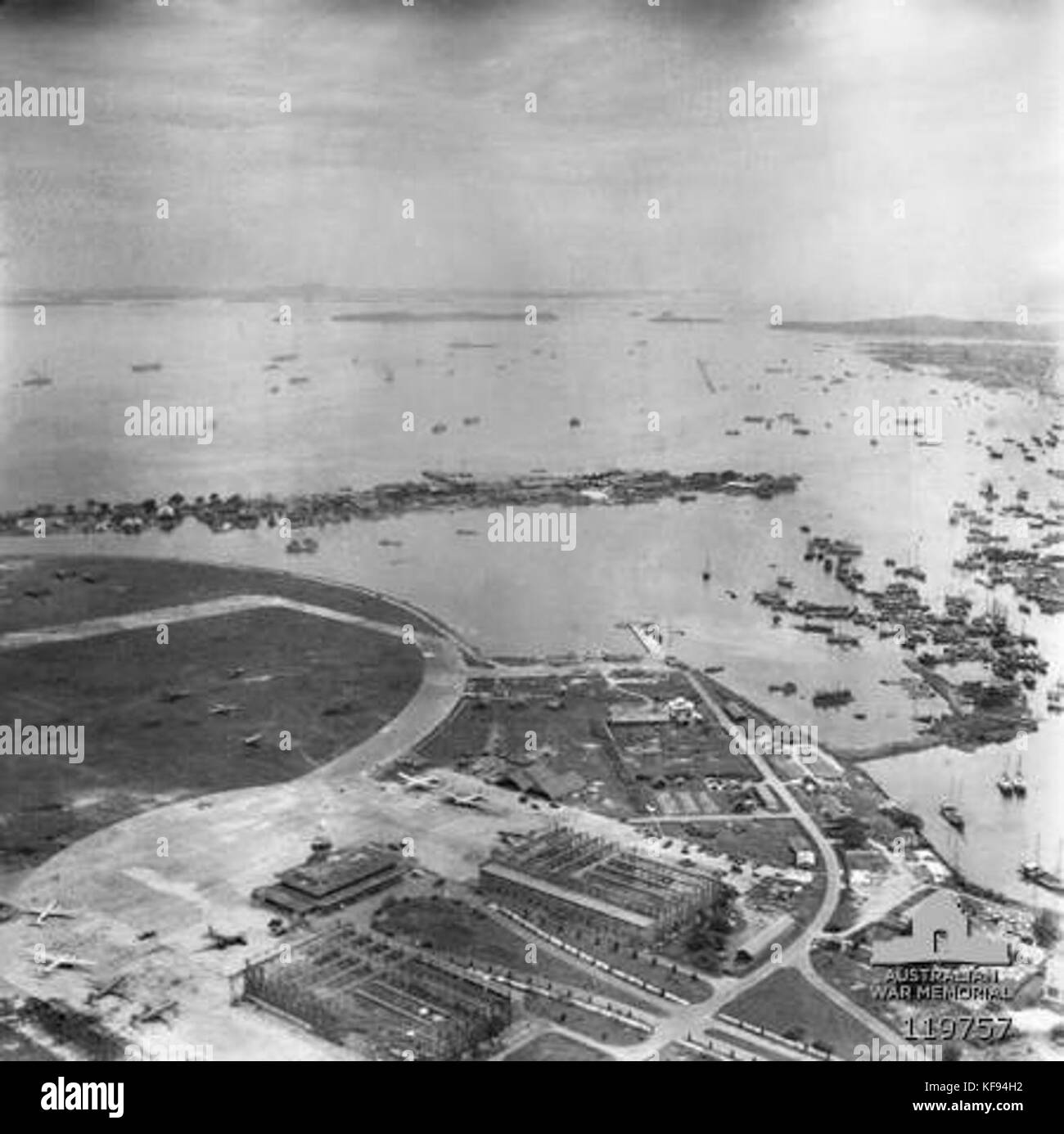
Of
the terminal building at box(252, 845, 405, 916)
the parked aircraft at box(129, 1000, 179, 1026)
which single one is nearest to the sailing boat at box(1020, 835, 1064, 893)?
the terminal building at box(252, 845, 405, 916)

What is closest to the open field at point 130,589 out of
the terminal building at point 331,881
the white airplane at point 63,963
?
the terminal building at point 331,881

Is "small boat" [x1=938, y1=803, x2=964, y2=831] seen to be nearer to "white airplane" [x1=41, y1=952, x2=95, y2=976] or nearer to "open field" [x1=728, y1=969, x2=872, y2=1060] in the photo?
"open field" [x1=728, y1=969, x2=872, y2=1060]

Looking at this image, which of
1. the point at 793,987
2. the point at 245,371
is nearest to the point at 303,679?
the point at 793,987

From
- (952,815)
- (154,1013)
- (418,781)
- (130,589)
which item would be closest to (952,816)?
(952,815)

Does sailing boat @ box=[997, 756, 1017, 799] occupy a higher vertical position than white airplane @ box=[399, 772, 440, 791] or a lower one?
lower

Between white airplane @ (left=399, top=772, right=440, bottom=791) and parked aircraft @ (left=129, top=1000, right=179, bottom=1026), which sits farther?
white airplane @ (left=399, top=772, right=440, bottom=791)

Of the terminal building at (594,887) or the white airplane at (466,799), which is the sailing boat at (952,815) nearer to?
the terminal building at (594,887)
